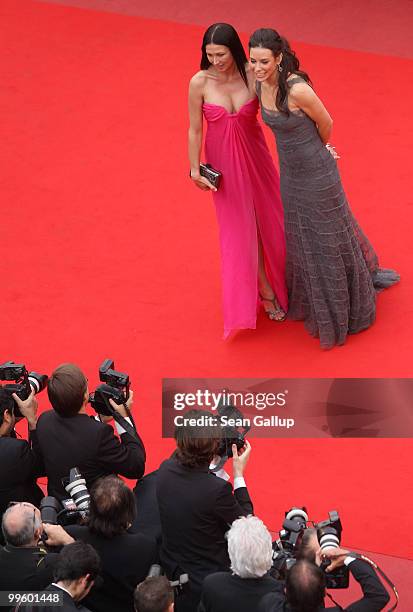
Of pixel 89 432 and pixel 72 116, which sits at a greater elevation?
pixel 72 116

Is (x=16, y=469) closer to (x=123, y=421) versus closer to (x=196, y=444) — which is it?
(x=123, y=421)

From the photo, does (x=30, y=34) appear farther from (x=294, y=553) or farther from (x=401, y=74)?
(x=294, y=553)

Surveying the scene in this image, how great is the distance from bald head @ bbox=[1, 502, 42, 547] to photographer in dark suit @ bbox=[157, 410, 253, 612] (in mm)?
453

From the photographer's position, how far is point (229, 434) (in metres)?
3.62

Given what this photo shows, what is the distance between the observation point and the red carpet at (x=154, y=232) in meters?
4.50

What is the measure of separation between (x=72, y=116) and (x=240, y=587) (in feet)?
13.4

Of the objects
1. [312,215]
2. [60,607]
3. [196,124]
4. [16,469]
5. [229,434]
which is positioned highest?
[196,124]

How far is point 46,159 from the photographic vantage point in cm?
627

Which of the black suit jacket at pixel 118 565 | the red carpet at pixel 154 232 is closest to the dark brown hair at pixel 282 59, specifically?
the red carpet at pixel 154 232

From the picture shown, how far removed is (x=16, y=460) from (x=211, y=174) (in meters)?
1.79

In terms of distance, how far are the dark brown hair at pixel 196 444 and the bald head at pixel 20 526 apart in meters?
0.52

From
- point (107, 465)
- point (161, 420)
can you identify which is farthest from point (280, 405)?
point (107, 465)

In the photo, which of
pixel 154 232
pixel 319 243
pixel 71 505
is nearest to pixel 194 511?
pixel 71 505

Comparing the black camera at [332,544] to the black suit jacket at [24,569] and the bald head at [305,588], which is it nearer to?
the bald head at [305,588]
